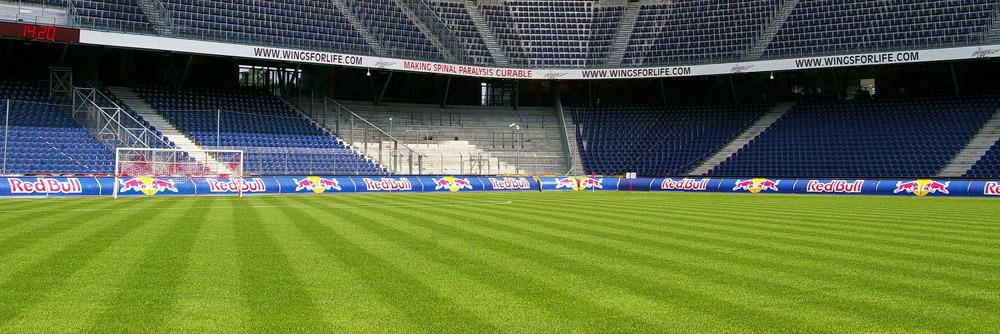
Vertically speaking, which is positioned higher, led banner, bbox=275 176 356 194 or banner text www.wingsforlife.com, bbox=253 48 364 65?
banner text www.wingsforlife.com, bbox=253 48 364 65

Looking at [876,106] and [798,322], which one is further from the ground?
[876,106]

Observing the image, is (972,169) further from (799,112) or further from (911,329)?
(911,329)

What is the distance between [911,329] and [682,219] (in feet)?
42.1

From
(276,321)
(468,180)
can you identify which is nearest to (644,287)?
(276,321)

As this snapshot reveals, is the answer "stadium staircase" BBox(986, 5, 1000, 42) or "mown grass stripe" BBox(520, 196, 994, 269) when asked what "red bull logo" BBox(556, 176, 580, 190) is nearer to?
"mown grass stripe" BBox(520, 196, 994, 269)

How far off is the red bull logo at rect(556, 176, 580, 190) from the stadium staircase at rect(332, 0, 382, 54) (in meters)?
13.5

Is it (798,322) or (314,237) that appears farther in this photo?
(314,237)

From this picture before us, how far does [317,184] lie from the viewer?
37.6 metres

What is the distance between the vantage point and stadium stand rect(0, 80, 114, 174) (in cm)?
3578

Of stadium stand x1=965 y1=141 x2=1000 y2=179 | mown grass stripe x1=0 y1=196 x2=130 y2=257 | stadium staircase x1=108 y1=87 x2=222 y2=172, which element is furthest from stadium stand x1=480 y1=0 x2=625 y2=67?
mown grass stripe x1=0 y1=196 x2=130 y2=257

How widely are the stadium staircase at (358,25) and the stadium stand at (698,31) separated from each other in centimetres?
1657

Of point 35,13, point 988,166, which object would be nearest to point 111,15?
point 35,13

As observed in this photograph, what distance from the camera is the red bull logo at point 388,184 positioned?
39469 millimetres

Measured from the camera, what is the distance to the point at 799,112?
5238 centimetres
